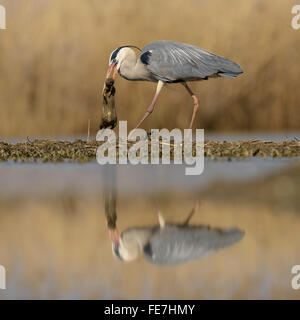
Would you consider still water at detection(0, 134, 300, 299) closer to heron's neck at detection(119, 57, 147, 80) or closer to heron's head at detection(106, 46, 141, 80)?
heron's neck at detection(119, 57, 147, 80)

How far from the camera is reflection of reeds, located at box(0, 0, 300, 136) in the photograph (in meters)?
11.3

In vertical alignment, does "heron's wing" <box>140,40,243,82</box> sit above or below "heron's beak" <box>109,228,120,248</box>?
above

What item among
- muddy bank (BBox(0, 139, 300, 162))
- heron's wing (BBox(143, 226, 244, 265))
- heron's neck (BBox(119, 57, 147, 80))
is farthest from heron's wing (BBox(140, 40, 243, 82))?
heron's wing (BBox(143, 226, 244, 265))

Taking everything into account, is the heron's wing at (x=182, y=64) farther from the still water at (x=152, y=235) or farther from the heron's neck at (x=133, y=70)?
the still water at (x=152, y=235)

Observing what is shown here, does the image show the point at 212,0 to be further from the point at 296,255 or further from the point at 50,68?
the point at 296,255

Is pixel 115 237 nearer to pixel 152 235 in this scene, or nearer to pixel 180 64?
pixel 152 235

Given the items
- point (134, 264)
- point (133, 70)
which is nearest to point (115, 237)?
point (134, 264)

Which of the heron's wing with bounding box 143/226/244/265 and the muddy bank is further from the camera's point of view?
the muddy bank

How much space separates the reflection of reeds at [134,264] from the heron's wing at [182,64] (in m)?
3.93

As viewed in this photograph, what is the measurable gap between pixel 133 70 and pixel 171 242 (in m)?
5.39

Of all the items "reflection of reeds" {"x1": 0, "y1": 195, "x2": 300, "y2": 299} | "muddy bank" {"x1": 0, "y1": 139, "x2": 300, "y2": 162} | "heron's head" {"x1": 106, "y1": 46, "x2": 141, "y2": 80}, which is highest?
"heron's head" {"x1": 106, "y1": 46, "x2": 141, "y2": 80}

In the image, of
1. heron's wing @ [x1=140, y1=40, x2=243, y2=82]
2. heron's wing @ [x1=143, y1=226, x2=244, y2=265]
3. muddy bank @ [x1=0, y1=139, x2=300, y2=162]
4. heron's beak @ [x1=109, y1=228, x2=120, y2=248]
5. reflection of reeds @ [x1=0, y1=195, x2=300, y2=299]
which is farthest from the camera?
heron's wing @ [x1=140, y1=40, x2=243, y2=82]

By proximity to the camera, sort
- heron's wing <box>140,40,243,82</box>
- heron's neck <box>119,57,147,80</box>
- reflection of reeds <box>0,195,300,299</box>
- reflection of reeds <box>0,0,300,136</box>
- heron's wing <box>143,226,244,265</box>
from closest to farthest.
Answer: reflection of reeds <box>0,195,300,299</box> < heron's wing <box>143,226,244,265</box> < heron's wing <box>140,40,243,82</box> < heron's neck <box>119,57,147,80</box> < reflection of reeds <box>0,0,300,136</box>

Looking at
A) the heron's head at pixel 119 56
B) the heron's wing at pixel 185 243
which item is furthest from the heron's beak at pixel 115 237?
the heron's head at pixel 119 56
